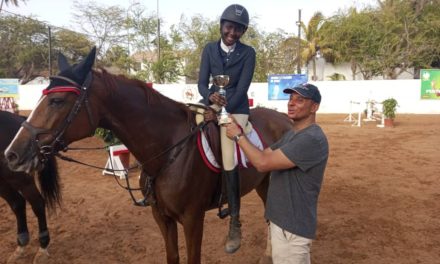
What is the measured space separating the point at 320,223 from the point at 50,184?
3824 mm

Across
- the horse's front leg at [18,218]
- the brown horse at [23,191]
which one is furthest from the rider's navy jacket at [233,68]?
the horse's front leg at [18,218]

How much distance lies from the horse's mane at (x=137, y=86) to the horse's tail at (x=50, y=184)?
239cm

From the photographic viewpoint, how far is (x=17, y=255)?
4.36 metres

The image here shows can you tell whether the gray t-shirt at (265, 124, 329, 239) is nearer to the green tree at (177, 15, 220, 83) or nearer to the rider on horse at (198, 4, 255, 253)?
the rider on horse at (198, 4, 255, 253)

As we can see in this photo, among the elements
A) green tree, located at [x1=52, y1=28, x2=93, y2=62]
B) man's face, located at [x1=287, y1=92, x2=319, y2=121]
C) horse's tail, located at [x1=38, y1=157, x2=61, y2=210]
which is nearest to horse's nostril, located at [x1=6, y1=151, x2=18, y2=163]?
man's face, located at [x1=287, y1=92, x2=319, y2=121]

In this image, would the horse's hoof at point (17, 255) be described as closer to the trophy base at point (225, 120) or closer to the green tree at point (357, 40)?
the trophy base at point (225, 120)

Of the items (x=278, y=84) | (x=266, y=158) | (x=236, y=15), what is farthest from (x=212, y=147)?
(x=278, y=84)

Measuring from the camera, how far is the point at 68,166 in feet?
30.0

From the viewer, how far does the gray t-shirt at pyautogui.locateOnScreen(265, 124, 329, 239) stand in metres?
2.27

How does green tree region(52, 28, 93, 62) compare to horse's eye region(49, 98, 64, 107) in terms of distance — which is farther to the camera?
green tree region(52, 28, 93, 62)

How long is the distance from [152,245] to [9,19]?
42001 mm

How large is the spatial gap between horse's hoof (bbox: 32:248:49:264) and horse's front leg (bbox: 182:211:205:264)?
2175 millimetres

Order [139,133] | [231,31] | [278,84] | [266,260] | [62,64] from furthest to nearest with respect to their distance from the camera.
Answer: [278,84], [266,260], [231,31], [139,133], [62,64]

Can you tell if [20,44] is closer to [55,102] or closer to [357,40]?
[357,40]
